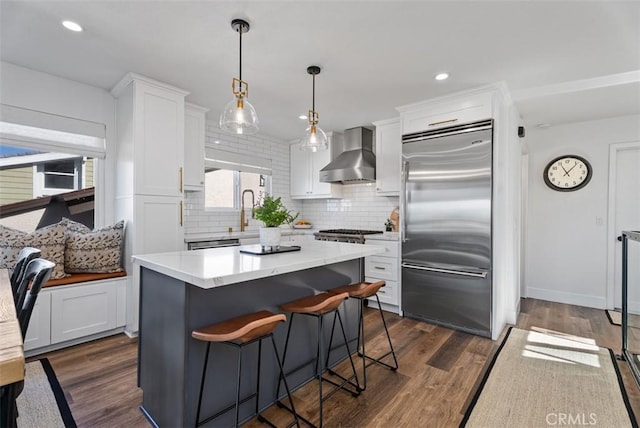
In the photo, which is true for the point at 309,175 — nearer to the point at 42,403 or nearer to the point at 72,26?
the point at 72,26

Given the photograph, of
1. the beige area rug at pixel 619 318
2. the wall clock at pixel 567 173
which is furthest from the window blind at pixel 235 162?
the beige area rug at pixel 619 318

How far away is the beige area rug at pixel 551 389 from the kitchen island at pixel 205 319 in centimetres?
125

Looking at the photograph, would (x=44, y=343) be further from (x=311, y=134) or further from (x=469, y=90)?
(x=469, y=90)

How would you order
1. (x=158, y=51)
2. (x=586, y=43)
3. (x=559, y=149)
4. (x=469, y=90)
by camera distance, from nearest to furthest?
(x=586, y=43) < (x=158, y=51) < (x=469, y=90) < (x=559, y=149)

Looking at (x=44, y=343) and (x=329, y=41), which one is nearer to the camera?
(x=329, y=41)

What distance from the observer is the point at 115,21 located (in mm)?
2076

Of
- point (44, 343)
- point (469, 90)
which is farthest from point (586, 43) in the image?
point (44, 343)

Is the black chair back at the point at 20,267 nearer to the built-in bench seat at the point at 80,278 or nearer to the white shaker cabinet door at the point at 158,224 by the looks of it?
the built-in bench seat at the point at 80,278

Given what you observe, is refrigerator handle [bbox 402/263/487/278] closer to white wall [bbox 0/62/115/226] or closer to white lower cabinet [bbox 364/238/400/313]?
white lower cabinet [bbox 364/238/400/313]

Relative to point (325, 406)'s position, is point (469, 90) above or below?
above

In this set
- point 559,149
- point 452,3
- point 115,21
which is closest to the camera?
point 452,3

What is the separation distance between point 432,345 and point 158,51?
348 centimetres

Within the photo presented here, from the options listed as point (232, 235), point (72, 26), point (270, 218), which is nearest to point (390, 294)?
point (232, 235)

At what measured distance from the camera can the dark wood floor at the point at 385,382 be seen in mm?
1838
